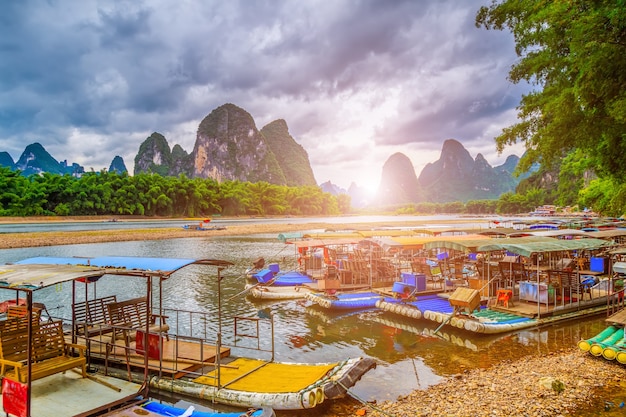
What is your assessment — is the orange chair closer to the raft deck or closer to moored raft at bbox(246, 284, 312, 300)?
moored raft at bbox(246, 284, 312, 300)

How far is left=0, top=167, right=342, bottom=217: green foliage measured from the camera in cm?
7031

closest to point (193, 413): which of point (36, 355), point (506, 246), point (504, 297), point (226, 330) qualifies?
point (36, 355)

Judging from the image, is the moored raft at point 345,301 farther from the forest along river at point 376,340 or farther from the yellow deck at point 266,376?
the yellow deck at point 266,376

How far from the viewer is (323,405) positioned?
8547 mm

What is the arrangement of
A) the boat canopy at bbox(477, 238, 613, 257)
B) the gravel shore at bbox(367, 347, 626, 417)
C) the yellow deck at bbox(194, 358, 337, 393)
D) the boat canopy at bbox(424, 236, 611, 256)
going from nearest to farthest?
the gravel shore at bbox(367, 347, 626, 417) → the yellow deck at bbox(194, 358, 337, 393) → the boat canopy at bbox(477, 238, 613, 257) → the boat canopy at bbox(424, 236, 611, 256)

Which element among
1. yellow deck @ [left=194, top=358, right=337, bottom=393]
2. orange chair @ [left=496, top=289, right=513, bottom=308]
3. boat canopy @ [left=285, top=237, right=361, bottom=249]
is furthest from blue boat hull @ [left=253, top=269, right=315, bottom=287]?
yellow deck @ [left=194, top=358, right=337, bottom=393]

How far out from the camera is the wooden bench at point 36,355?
281 inches

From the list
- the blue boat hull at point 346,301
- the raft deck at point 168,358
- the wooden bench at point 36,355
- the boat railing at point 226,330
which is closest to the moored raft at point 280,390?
the raft deck at point 168,358

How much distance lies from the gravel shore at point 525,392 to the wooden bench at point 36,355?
617 cm

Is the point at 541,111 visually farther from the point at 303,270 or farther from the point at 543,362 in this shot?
the point at 303,270

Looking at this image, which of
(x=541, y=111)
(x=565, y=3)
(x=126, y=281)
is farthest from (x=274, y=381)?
(x=126, y=281)

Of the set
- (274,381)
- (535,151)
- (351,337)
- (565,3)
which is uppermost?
(565,3)

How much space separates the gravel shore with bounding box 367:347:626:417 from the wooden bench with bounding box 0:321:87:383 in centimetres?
617

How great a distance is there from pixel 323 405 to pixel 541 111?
14.1 meters
